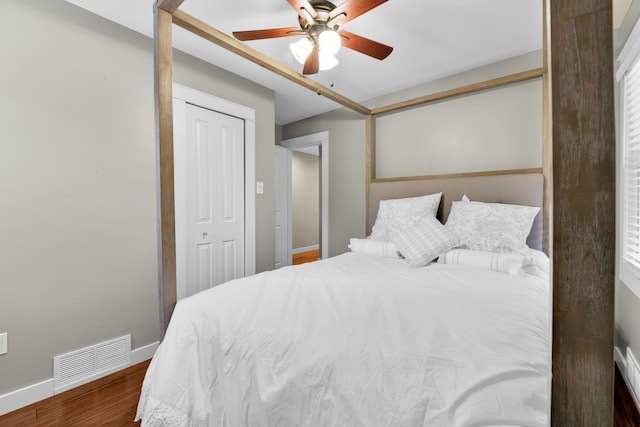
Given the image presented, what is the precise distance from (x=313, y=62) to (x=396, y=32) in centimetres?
74

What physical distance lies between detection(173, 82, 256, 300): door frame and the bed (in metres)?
1.19

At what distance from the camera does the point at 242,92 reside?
9.41 ft

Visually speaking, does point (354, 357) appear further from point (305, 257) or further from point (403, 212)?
point (305, 257)

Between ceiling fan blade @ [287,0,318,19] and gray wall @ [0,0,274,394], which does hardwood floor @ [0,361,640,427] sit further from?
ceiling fan blade @ [287,0,318,19]

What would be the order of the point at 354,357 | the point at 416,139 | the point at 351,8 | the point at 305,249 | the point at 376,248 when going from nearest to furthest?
the point at 354,357, the point at 351,8, the point at 376,248, the point at 416,139, the point at 305,249

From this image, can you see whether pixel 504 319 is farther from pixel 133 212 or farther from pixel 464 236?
pixel 133 212

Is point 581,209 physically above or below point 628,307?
above

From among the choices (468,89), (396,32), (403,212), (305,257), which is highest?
(396,32)

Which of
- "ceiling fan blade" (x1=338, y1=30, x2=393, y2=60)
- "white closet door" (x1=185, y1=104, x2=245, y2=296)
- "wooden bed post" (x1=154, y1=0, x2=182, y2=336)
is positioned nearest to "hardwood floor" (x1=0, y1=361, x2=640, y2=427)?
"wooden bed post" (x1=154, y1=0, x2=182, y2=336)

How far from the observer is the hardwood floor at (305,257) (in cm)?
530

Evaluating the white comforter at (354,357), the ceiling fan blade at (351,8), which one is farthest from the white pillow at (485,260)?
the ceiling fan blade at (351,8)

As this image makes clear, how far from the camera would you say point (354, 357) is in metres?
0.83

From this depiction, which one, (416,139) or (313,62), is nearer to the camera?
(313,62)

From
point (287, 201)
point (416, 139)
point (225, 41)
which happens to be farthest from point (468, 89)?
point (287, 201)
